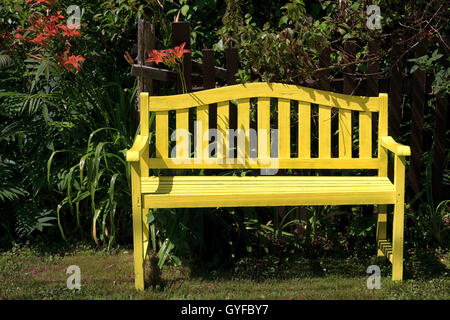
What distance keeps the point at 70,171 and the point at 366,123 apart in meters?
1.90

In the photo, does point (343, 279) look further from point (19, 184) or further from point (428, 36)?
point (19, 184)

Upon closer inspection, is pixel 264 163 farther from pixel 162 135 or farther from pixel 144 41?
pixel 144 41

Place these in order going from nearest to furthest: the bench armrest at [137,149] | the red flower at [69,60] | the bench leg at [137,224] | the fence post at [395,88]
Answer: the bench armrest at [137,149]
the bench leg at [137,224]
the red flower at [69,60]
the fence post at [395,88]

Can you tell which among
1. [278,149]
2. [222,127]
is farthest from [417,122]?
[222,127]

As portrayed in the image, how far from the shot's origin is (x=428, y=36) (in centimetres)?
380

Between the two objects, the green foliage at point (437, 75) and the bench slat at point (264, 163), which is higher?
the green foliage at point (437, 75)

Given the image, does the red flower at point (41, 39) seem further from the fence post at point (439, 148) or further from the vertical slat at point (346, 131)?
the fence post at point (439, 148)

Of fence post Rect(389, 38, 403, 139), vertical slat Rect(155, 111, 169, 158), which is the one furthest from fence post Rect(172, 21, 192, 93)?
fence post Rect(389, 38, 403, 139)

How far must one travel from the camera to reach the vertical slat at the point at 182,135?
3.68 m

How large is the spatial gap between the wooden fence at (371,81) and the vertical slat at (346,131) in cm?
19

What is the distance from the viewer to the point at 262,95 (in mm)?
3689

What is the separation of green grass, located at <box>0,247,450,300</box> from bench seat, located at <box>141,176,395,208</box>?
1.59 ft

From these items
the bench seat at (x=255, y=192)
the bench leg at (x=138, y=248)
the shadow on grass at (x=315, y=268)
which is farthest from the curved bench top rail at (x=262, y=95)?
the shadow on grass at (x=315, y=268)

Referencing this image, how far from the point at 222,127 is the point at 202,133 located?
145 mm
